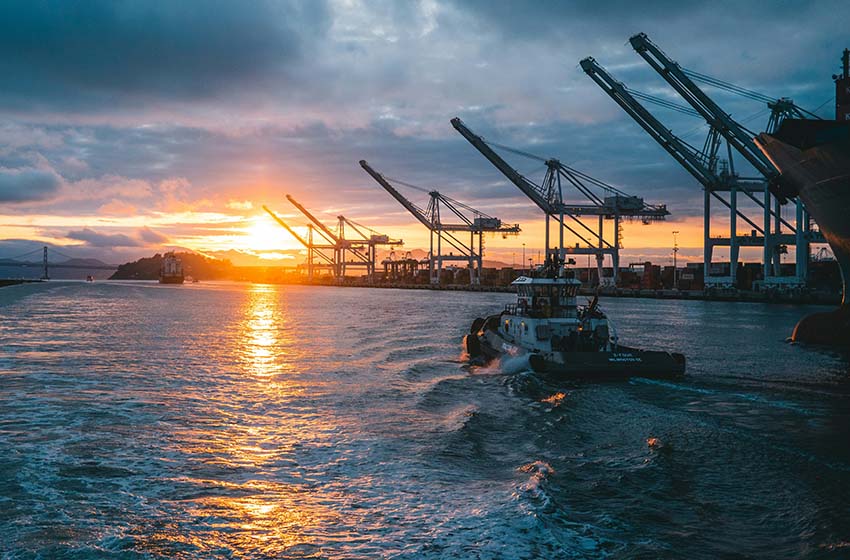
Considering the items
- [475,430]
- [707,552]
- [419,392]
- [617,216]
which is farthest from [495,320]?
[617,216]

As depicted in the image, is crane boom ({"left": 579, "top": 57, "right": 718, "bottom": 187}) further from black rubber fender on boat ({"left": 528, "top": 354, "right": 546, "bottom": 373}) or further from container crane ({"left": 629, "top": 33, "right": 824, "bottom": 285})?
black rubber fender on boat ({"left": 528, "top": 354, "right": 546, "bottom": 373})

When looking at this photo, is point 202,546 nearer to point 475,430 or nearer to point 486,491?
point 486,491

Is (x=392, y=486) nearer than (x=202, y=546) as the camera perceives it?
No

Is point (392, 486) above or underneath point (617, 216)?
underneath

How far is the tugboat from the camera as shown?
2320 cm

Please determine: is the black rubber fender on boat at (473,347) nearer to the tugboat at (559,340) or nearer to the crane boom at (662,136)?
the tugboat at (559,340)

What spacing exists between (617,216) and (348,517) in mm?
115100

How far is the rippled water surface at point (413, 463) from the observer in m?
9.32

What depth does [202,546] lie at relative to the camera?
8.98 metres

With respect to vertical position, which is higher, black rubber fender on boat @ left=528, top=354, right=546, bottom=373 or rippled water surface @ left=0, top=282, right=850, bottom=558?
black rubber fender on boat @ left=528, top=354, right=546, bottom=373

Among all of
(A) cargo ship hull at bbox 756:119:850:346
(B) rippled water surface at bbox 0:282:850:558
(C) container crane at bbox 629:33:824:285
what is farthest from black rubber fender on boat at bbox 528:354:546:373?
(C) container crane at bbox 629:33:824:285

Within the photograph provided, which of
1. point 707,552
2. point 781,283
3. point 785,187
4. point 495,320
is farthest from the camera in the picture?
point 781,283

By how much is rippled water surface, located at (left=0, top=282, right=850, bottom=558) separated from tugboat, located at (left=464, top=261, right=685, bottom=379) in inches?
30.9

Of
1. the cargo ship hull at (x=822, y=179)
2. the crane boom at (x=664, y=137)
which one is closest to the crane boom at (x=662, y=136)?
the crane boom at (x=664, y=137)
